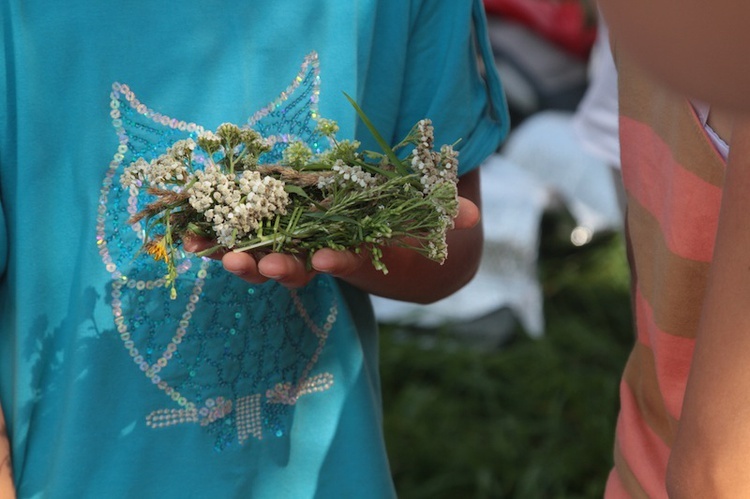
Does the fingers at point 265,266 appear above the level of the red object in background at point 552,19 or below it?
above

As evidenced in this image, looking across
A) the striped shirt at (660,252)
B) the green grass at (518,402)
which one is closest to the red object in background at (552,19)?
the green grass at (518,402)

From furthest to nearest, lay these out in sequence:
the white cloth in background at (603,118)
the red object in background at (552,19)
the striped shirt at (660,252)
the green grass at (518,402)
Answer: the red object in background at (552,19) < the green grass at (518,402) < the white cloth in background at (603,118) < the striped shirt at (660,252)

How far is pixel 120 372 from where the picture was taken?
1310mm

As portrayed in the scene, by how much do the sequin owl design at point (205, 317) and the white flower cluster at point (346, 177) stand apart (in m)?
0.20

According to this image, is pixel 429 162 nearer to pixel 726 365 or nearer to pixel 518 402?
pixel 726 365

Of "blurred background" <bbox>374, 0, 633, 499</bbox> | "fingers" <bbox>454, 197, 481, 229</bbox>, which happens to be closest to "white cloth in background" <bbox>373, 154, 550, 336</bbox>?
"blurred background" <bbox>374, 0, 633, 499</bbox>

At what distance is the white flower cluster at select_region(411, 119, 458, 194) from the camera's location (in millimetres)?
1158

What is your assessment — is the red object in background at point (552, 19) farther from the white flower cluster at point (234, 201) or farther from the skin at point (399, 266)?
the white flower cluster at point (234, 201)

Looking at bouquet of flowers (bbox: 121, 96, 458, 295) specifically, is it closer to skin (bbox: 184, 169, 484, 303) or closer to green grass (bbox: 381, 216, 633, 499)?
skin (bbox: 184, 169, 484, 303)

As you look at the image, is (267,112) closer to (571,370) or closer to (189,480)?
(189,480)

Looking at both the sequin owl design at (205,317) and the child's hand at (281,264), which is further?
the sequin owl design at (205,317)

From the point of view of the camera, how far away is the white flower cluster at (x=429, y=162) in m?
1.16

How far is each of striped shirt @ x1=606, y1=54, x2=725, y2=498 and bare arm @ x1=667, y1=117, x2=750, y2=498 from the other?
0.21 meters

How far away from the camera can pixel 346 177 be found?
1.15 m
